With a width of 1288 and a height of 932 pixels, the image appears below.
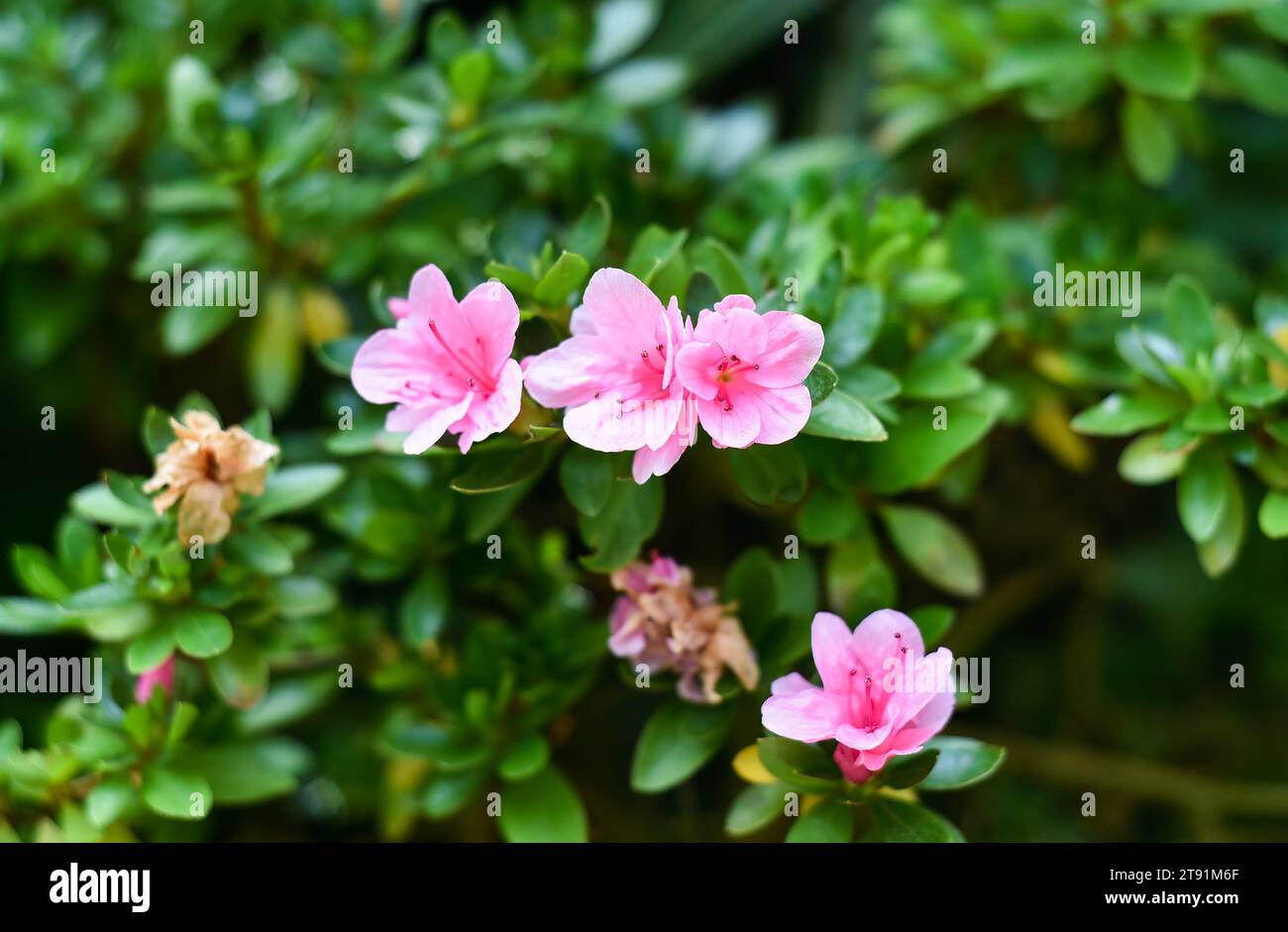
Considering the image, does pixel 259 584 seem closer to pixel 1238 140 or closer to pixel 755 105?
pixel 755 105

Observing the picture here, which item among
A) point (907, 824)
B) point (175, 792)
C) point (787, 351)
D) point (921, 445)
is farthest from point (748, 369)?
point (175, 792)

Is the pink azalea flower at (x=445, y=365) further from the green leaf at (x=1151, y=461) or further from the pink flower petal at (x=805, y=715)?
the green leaf at (x=1151, y=461)

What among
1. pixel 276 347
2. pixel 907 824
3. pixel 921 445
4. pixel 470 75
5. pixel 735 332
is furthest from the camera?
pixel 276 347

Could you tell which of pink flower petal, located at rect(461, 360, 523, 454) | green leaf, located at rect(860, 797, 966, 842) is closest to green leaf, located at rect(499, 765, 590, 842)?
green leaf, located at rect(860, 797, 966, 842)

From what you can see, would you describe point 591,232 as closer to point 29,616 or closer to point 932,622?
point 932,622

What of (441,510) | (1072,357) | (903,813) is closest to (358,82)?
(441,510)
